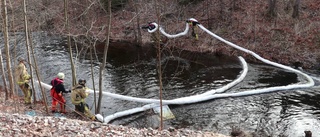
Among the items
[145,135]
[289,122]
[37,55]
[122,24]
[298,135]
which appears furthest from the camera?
[122,24]

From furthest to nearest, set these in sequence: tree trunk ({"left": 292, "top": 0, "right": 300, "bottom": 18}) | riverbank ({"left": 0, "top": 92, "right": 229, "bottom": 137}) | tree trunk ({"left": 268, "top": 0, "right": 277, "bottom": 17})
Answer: tree trunk ({"left": 268, "top": 0, "right": 277, "bottom": 17}) → tree trunk ({"left": 292, "top": 0, "right": 300, "bottom": 18}) → riverbank ({"left": 0, "top": 92, "right": 229, "bottom": 137})

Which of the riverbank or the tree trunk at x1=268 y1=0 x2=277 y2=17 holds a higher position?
→ the tree trunk at x1=268 y1=0 x2=277 y2=17

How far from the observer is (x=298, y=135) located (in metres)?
10.0

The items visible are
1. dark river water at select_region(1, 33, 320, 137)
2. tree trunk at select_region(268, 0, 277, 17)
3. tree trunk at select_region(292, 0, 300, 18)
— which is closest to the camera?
dark river water at select_region(1, 33, 320, 137)

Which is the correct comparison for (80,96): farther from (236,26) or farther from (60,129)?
(236,26)

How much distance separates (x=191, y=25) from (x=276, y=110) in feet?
35.8

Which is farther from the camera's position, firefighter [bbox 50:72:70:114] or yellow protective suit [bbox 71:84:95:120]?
firefighter [bbox 50:72:70:114]

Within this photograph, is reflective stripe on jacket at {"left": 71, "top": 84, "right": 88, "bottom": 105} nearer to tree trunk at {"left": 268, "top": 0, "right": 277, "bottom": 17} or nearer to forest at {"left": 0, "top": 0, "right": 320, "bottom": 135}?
forest at {"left": 0, "top": 0, "right": 320, "bottom": 135}

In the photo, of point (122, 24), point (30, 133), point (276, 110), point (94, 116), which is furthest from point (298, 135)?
point (122, 24)

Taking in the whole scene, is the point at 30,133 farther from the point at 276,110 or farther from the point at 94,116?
the point at 276,110

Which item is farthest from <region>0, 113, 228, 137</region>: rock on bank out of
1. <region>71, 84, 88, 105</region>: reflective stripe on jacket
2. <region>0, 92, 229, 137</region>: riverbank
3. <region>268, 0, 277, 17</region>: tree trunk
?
<region>268, 0, 277, 17</region>: tree trunk

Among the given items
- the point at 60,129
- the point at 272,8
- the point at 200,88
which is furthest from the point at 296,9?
the point at 60,129

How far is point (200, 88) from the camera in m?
14.3

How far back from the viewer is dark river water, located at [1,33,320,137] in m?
11.0
